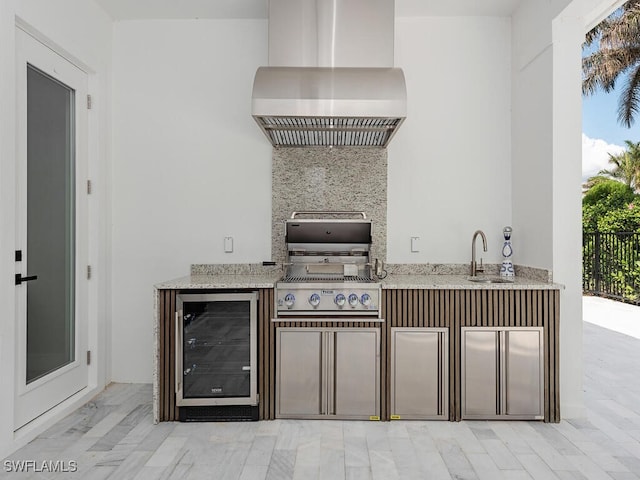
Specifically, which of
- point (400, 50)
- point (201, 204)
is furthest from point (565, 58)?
point (201, 204)

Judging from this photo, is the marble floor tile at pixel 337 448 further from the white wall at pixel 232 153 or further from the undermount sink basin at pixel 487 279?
the white wall at pixel 232 153

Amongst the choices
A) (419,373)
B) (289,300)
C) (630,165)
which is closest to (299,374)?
(289,300)

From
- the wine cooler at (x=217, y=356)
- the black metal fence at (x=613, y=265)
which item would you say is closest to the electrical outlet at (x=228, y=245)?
the wine cooler at (x=217, y=356)

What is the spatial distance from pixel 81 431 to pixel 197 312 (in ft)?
3.06

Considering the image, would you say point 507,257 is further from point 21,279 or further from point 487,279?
point 21,279

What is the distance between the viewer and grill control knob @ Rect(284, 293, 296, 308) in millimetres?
2885

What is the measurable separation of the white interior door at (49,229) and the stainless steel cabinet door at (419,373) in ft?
6.98

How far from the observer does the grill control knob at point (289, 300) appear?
2.88 m

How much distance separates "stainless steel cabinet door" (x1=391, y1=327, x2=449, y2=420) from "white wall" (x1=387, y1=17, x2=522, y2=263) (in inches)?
32.4

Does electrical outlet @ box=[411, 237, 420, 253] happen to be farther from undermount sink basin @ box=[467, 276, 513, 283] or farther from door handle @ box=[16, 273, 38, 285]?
door handle @ box=[16, 273, 38, 285]

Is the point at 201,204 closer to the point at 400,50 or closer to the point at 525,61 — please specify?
the point at 400,50

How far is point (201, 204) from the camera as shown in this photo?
3.60m

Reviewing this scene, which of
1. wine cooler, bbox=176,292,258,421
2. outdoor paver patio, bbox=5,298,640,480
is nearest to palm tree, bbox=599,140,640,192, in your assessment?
outdoor paver patio, bbox=5,298,640,480

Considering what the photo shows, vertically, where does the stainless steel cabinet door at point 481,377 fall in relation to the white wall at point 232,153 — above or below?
below
